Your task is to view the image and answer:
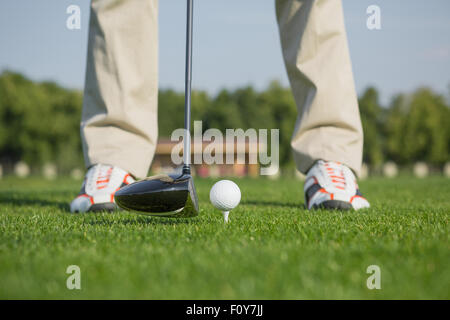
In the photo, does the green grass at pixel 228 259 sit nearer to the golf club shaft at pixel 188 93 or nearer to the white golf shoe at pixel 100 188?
the golf club shaft at pixel 188 93

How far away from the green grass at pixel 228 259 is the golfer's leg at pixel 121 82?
1024 millimetres

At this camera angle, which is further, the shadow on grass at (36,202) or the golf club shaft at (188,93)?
the shadow on grass at (36,202)

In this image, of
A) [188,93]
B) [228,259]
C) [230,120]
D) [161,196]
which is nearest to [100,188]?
[188,93]

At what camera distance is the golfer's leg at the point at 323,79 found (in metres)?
3.08

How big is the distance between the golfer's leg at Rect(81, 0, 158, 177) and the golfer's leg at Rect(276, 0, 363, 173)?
1049 millimetres

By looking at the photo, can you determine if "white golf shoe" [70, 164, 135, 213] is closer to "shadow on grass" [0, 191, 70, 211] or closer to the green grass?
"shadow on grass" [0, 191, 70, 211]

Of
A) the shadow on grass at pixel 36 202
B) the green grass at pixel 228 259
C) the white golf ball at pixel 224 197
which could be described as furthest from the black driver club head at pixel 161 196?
the shadow on grass at pixel 36 202

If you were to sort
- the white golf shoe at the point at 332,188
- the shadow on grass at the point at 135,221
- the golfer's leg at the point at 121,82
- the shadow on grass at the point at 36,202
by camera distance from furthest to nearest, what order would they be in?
the shadow on grass at the point at 36,202 < the golfer's leg at the point at 121,82 < the white golf shoe at the point at 332,188 < the shadow on grass at the point at 135,221

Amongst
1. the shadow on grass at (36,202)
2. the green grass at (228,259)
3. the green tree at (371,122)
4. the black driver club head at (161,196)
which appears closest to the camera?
the green grass at (228,259)

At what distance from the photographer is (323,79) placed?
3.08 metres

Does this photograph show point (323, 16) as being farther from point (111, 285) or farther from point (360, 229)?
point (111, 285)

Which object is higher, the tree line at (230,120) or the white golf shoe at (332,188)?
the tree line at (230,120)

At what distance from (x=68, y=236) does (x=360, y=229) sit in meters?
1.32

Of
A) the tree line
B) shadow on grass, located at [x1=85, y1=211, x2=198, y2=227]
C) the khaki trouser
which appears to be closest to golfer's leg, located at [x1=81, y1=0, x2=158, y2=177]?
the khaki trouser
